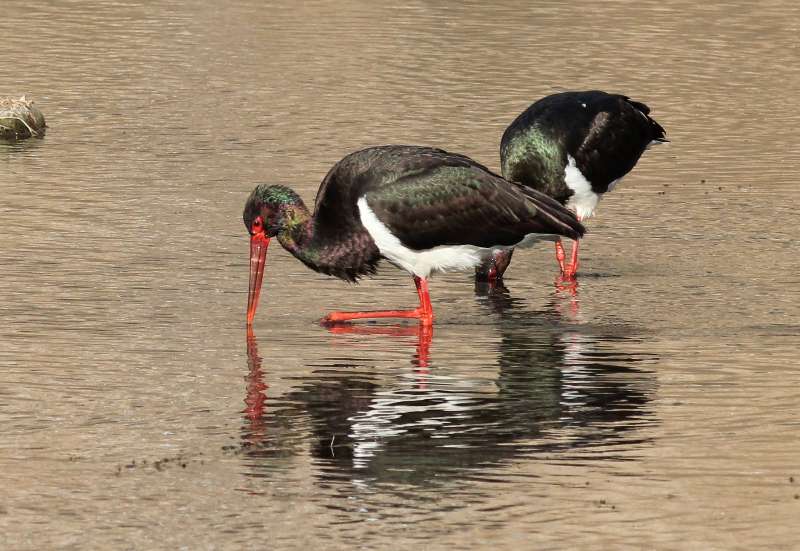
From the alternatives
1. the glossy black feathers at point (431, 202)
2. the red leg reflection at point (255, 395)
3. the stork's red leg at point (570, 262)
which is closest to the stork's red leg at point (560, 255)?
the stork's red leg at point (570, 262)

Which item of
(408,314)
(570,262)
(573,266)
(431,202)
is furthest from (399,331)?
(570,262)

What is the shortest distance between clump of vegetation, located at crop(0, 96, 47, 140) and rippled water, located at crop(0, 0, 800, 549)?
1.36ft

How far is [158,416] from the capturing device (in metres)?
10.5

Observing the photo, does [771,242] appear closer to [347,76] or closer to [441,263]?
[441,263]

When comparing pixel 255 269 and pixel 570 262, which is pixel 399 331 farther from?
pixel 570 262

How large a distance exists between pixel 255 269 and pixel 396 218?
109cm

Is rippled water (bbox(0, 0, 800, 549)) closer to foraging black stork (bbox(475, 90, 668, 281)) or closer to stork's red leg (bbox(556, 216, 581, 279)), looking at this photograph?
stork's red leg (bbox(556, 216, 581, 279))

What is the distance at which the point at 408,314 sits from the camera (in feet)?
43.4

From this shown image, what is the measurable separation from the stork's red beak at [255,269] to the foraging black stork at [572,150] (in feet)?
7.70

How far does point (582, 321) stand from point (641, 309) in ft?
1.95

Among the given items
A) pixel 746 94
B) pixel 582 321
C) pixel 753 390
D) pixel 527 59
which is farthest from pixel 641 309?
pixel 527 59

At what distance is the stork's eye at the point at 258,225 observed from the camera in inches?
518

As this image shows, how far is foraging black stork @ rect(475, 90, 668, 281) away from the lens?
15648mm

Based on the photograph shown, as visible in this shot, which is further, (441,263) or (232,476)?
(441,263)
